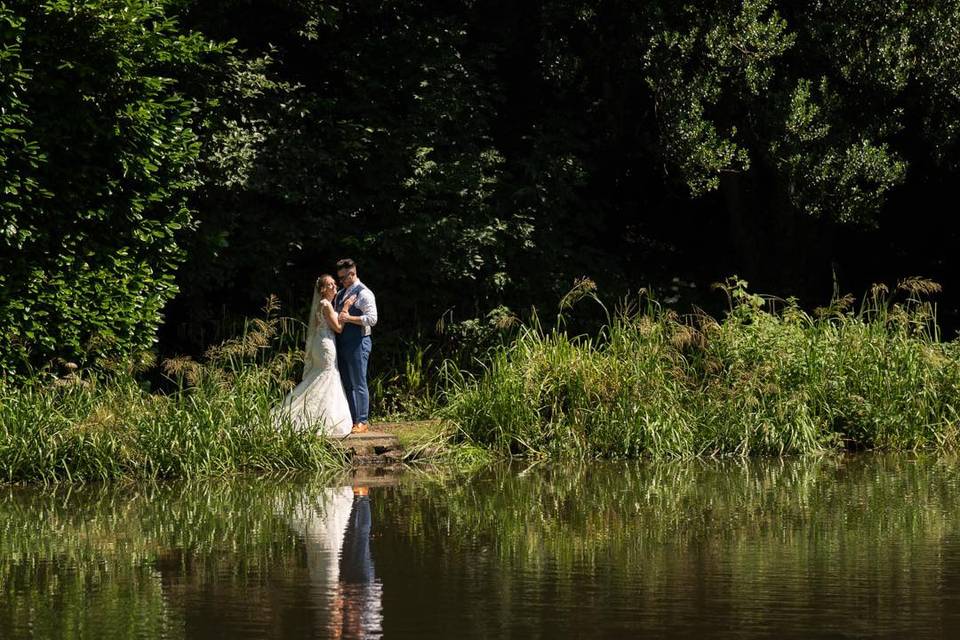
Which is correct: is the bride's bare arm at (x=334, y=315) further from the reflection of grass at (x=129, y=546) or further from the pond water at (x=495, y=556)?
the pond water at (x=495, y=556)

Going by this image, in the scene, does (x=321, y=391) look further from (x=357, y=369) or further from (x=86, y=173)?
(x=86, y=173)

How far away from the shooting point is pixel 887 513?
381 inches

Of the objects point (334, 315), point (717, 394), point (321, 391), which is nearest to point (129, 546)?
point (321, 391)

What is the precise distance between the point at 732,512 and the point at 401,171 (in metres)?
7.86

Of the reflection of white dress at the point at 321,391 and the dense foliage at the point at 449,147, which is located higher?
the dense foliage at the point at 449,147

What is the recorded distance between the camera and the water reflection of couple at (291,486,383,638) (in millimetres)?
6586

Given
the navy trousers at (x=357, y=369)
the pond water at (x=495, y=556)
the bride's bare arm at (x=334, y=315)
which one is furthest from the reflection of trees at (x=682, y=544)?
the bride's bare arm at (x=334, y=315)

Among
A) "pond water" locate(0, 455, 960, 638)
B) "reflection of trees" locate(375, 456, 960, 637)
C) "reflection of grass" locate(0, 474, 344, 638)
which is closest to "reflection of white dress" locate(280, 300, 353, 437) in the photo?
"reflection of grass" locate(0, 474, 344, 638)

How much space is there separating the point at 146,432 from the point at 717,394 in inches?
216

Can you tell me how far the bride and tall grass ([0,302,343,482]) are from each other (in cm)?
29

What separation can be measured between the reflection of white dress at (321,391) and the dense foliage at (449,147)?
1787 mm

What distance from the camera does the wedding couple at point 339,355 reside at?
44.2ft

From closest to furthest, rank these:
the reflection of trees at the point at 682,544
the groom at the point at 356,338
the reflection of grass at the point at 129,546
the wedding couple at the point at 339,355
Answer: the reflection of trees at the point at 682,544 → the reflection of grass at the point at 129,546 → the wedding couple at the point at 339,355 → the groom at the point at 356,338

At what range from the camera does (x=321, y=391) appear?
44.3 feet
